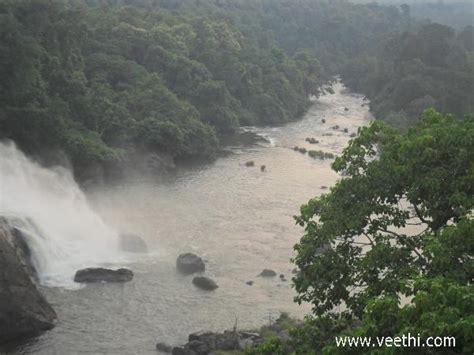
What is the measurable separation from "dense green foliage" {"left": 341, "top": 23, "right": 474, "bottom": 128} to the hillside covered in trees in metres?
0.14

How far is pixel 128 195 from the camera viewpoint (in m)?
42.4

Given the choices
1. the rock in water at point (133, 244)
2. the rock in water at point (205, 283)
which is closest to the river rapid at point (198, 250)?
the rock in water at point (205, 283)

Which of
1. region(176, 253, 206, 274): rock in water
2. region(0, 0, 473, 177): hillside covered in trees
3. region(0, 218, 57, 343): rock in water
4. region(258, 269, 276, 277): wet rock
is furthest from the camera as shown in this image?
region(0, 0, 473, 177): hillside covered in trees

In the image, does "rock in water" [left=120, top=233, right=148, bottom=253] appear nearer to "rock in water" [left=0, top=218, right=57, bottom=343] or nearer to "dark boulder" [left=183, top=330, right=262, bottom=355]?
"rock in water" [left=0, top=218, right=57, bottom=343]

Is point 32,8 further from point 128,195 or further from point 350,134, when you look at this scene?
point 350,134

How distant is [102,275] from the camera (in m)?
28.9

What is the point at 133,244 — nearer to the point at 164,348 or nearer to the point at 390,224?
the point at 164,348

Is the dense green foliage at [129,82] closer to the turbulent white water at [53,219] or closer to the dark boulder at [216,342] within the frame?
the turbulent white water at [53,219]

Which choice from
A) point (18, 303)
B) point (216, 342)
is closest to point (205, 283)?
point (216, 342)

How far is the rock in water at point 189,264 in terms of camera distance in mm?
30734

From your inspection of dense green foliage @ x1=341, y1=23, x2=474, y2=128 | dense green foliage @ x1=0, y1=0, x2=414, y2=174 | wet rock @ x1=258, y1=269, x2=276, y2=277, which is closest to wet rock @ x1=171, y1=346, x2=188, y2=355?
wet rock @ x1=258, y1=269, x2=276, y2=277

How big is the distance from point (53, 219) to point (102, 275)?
22.4 ft

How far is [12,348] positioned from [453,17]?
614 ft

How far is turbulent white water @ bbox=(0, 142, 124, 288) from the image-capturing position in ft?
97.3
